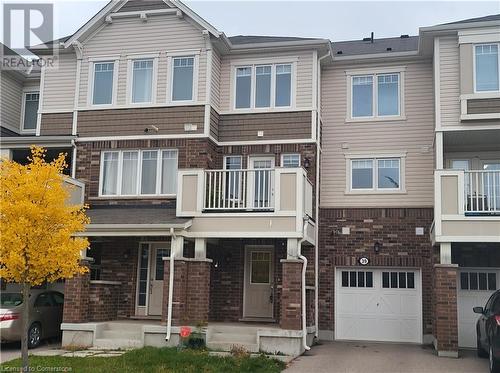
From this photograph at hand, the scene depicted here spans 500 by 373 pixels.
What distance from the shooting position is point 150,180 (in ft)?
55.7

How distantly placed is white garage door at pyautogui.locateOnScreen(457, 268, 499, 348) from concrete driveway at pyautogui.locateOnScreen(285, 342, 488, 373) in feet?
3.83

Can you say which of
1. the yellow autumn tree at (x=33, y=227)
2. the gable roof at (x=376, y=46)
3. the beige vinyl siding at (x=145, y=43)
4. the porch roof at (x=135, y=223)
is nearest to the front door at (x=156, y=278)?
the porch roof at (x=135, y=223)

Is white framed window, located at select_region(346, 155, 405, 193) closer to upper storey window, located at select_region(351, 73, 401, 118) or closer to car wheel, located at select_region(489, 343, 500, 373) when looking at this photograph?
upper storey window, located at select_region(351, 73, 401, 118)

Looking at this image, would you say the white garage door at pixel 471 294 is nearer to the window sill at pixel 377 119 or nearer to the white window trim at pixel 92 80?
the window sill at pixel 377 119

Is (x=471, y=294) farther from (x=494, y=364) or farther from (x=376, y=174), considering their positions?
(x=494, y=364)

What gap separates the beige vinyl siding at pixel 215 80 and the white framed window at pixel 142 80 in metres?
1.65

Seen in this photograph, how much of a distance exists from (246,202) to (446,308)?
5.19m

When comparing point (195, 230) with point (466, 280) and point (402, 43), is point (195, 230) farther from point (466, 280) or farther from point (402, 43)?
point (402, 43)

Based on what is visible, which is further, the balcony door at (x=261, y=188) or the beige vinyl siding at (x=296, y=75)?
the beige vinyl siding at (x=296, y=75)

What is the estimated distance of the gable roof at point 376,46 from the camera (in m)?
18.4

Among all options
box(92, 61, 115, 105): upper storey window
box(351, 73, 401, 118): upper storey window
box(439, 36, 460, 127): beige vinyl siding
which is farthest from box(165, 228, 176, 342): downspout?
box(439, 36, 460, 127): beige vinyl siding

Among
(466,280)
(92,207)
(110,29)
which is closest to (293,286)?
(466,280)

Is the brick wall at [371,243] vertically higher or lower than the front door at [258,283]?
higher

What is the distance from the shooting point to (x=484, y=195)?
14445 millimetres
